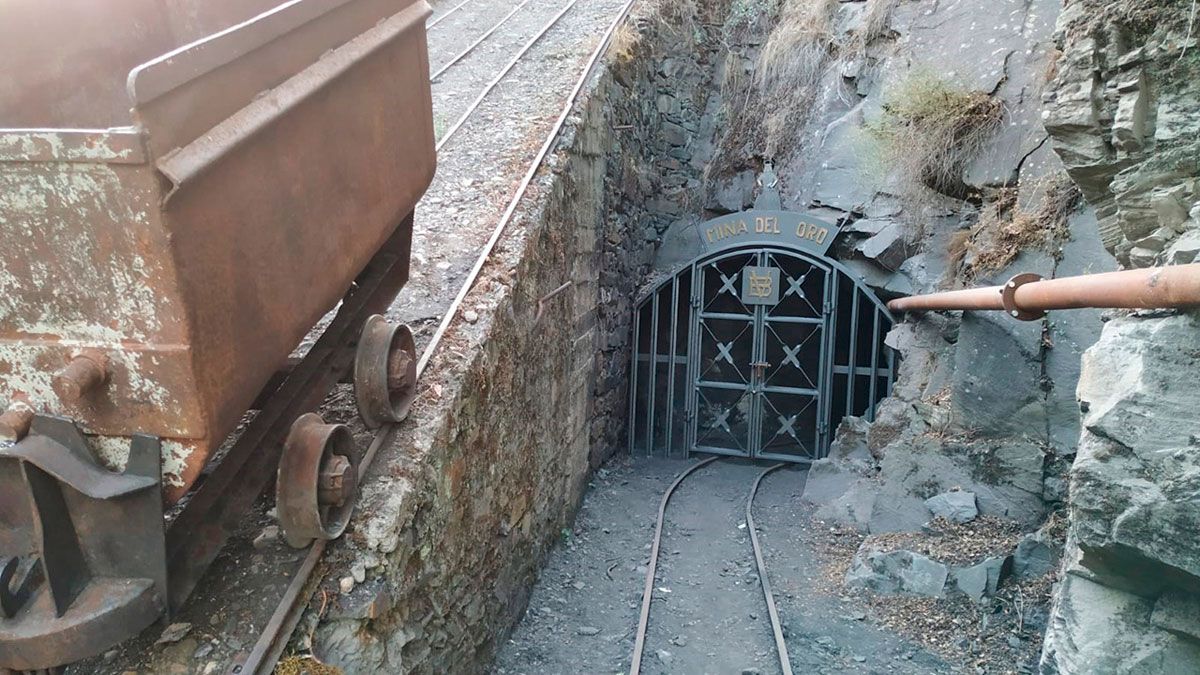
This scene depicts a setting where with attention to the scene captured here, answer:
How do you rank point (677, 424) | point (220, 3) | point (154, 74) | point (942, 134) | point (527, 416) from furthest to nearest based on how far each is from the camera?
point (677, 424), point (942, 134), point (527, 416), point (220, 3), point (154, 74)

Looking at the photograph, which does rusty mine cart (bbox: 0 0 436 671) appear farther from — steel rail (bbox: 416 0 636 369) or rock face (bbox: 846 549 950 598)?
rock face (bbox: 846 549 950 598)

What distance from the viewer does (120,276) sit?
2135mm

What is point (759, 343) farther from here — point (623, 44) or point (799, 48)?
point (799, 48)

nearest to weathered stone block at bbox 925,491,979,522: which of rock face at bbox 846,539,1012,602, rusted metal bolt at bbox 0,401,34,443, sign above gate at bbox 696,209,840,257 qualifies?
rock face at bbox 846,539,1012,602

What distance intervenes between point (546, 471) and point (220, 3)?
419 cm

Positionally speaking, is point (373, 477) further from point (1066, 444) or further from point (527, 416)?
point (1066, 444)

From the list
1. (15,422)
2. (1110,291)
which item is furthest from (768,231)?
(15,422)

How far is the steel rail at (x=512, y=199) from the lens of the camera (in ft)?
14.3

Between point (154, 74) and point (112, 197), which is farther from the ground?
point (154, 74)

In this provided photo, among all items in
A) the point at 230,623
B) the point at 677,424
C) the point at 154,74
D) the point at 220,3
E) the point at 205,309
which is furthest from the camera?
the point at 677,424

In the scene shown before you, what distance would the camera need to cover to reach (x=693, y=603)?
20.3 feet

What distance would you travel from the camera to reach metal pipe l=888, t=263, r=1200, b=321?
→ 2.37 meters

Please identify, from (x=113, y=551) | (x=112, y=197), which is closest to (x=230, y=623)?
(x=113, y=551)

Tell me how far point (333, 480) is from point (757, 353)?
26.3 feet
